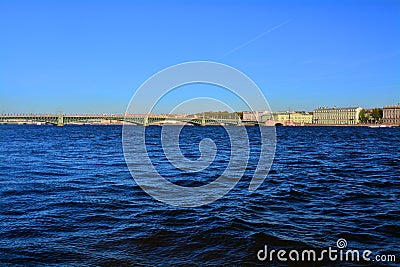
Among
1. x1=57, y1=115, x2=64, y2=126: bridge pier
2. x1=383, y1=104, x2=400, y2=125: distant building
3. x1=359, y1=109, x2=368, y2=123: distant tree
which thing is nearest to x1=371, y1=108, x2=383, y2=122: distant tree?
x1=383, y1=104, x2=400, y2=125: distant building

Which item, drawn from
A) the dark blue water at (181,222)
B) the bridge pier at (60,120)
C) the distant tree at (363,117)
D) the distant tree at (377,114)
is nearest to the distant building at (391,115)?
the distant tree at (377,114)

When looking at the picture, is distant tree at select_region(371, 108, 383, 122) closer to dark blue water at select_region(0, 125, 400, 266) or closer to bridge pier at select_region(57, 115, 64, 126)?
bridge pier at select_region(57, 115, 64, 126)

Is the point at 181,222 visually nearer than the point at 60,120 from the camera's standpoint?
Yes

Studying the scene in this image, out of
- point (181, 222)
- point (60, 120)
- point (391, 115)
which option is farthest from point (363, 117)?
point (181, 222)

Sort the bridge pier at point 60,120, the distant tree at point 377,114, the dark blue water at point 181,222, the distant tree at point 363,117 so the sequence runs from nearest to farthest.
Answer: the dark blue water at point 181,222
the bridge pier at point 60,120
the distant tree at point 377,114
the distant tree at point 363,117

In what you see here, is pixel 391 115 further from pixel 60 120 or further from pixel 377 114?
pixel 60 120

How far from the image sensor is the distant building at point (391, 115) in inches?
7357

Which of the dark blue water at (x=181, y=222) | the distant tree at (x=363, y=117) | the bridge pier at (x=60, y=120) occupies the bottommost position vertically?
the dark blue water at (x=181, y=222)

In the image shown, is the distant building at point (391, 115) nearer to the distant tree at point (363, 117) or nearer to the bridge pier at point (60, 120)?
the distant tree at point (363, 117)

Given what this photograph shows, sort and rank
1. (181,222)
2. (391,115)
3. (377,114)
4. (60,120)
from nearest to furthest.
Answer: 1. (181,222)
2. (60,120)
3. (391,115)
4. (377,114)

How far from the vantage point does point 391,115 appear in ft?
623

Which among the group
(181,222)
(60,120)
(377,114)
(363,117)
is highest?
(377,114)

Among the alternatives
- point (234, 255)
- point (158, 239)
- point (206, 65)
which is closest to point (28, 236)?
point (158, 239)

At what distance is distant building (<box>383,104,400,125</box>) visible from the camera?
187m
